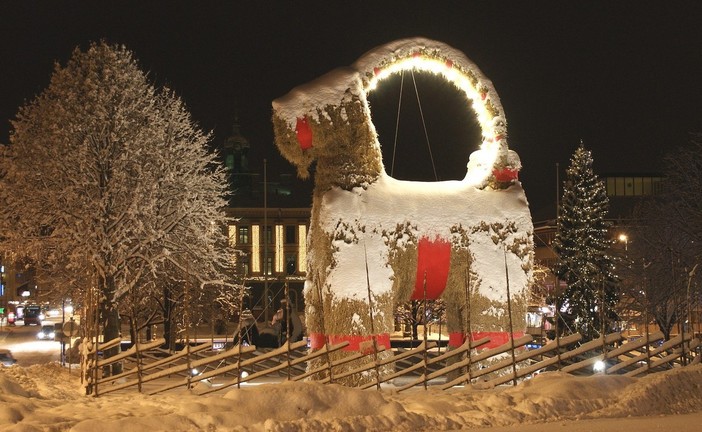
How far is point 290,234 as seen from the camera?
236 feet

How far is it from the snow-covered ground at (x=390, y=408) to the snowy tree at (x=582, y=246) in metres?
20.1

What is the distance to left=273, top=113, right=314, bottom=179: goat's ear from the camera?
13234 mm

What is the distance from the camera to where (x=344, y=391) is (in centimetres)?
1099

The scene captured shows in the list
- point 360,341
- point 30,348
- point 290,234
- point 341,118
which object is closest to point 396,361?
point 360,341

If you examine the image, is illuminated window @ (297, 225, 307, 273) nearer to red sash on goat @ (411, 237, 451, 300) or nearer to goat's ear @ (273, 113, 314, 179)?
red sash on goat @ (411, 237, 451, 300)

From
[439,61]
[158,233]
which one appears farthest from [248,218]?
[439,61]

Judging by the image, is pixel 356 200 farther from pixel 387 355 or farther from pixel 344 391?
pixel 344 391

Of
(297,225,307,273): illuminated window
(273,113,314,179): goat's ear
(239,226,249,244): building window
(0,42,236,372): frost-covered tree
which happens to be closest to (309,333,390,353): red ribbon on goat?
(273,113,314,179): goat's ear

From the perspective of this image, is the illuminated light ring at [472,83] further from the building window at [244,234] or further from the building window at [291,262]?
the building window at [244,234]

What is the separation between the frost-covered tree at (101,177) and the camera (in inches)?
787

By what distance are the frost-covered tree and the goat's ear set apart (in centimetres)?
745

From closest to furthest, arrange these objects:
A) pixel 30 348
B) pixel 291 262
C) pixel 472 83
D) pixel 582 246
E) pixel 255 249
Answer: pixel 472 83 < pixel 582 246 < pixel 30 348 < pixel 255 249 < pixel 291 262

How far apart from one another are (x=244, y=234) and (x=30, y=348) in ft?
92.4

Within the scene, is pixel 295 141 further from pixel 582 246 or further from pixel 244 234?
pixel 244 234
